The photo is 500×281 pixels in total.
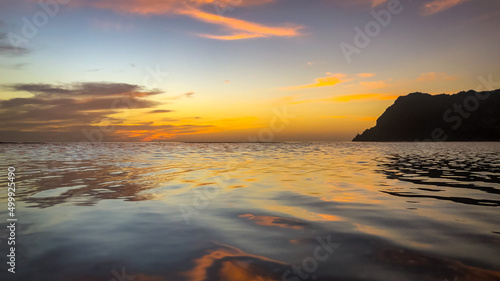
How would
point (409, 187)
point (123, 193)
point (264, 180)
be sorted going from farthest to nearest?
point (264, 180) < point (409, 187) < point (123, 193)

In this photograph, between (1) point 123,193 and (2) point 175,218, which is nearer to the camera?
(2) point 175,218

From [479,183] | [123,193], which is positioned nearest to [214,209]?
[123,193]

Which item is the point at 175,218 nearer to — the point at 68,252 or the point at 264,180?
the point at 68,252

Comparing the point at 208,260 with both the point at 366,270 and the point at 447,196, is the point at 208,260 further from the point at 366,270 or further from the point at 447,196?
the point at 447,196

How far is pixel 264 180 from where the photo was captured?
13.5m

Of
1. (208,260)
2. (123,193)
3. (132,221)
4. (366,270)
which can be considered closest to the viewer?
(366,270)

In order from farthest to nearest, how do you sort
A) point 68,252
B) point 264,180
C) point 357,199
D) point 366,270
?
point 264,180 < point 357,199 < point 68,252 < point 366,270

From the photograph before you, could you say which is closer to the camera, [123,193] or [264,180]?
[123,193]

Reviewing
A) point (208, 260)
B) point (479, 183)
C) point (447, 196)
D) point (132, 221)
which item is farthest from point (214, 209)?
point (479, 183)

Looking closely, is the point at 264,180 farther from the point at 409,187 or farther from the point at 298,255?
the point at 298,255

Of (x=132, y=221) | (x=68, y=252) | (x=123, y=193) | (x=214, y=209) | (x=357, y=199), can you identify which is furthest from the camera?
(x=123, y=193)

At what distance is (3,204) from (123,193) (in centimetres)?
319

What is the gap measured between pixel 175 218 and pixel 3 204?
17.2ft

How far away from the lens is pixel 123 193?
999 centimetres
